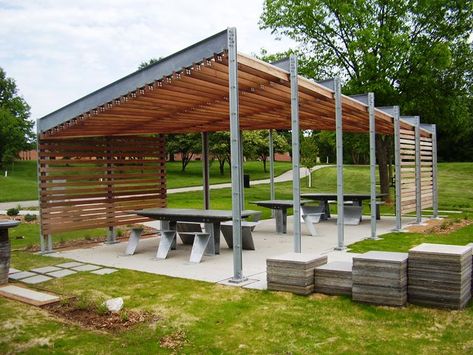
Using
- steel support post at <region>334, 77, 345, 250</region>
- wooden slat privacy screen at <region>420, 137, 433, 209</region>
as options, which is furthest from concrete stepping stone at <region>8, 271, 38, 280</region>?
wooden slat privacy screen at <region>420, 137, 433, 209</region>

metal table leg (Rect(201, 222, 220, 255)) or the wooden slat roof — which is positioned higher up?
the wooden slat roof

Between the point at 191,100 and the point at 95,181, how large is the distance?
3.12 m

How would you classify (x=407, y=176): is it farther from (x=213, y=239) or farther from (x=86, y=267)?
(x=86, y=267)

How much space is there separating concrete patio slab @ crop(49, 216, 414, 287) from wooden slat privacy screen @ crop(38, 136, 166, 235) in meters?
0.64

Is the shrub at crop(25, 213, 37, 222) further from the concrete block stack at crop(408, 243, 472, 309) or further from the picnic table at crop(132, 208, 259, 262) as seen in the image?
the concrete block stack at crop(408, 243, 472, 309)

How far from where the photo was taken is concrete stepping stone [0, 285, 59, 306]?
18.8ft

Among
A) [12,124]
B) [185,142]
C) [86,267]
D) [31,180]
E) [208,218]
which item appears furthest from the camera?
[12,124]

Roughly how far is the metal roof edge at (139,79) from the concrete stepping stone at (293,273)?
9.19ft

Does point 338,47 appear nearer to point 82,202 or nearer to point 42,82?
point 42,82

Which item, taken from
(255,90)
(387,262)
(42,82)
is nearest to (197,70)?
(255,90)

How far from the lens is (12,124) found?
141 ft

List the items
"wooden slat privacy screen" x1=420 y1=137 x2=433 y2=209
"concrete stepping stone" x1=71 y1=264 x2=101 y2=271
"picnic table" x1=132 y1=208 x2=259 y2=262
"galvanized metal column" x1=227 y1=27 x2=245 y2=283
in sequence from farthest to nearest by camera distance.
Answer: "wooden slat privacy screen" x1=420 y1=137 x2=433 y2=209
"picnic table" x1=132 y1=208 x2=259 y2=262
"concrete stepping stone" x1=71 y1=264 x2=101 y2=271
"galvanized metal column" x1=227 y1=27 x2=245 y2=283

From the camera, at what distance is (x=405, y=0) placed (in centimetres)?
1791

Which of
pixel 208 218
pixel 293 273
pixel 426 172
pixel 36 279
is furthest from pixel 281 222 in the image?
pixel 36 279
